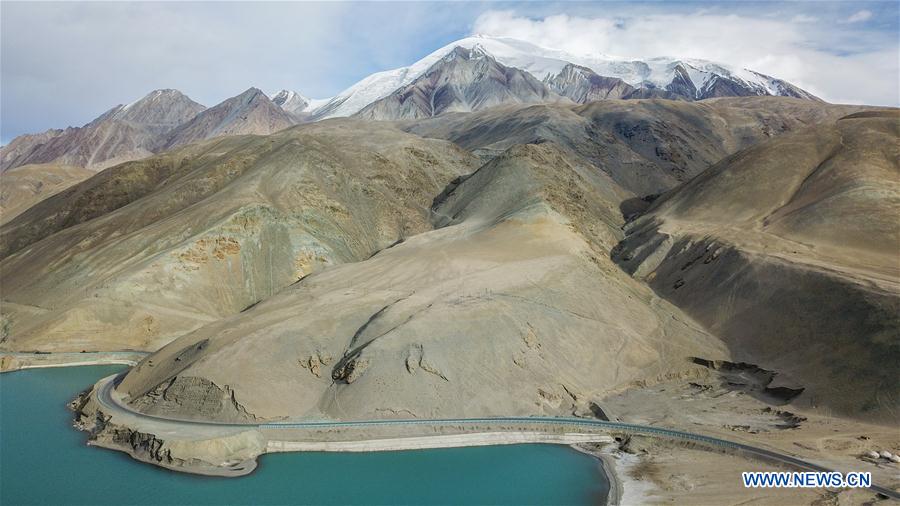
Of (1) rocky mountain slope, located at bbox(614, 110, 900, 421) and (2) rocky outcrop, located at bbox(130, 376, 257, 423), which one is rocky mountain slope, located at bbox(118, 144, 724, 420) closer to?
(2) rocky outcrop, located at bbox(130, 376, 257, 423)

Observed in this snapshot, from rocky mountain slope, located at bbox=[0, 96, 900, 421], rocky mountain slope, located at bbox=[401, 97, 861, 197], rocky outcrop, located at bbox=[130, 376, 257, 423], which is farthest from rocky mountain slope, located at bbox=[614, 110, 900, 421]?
rocky outcrop, located at bbox=[130, 376, 257, 423]

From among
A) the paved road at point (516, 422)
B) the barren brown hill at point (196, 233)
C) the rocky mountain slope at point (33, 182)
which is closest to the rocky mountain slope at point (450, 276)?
the barren brown hill at point (196, 233)

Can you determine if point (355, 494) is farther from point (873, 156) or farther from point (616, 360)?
point (873, 156)

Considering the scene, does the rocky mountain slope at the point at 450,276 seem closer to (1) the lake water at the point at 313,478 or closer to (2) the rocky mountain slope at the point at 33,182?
(1) the lake water at the point at 313,478

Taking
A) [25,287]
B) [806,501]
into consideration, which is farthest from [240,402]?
[25,287]

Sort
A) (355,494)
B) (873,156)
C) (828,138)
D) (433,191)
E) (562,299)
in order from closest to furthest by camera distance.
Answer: (355,494) < (562,299) < (873,156) < (828,138) < (433,191)
